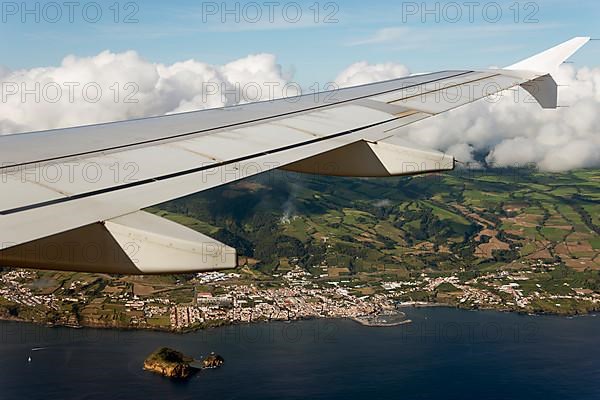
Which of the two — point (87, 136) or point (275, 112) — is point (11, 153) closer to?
point (87, 136)

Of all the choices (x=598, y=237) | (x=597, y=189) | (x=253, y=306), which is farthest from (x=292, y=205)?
(x=597, y=189)

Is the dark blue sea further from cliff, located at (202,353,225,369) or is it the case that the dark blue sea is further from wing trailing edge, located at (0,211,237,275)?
wing trailing edge, located at (0,211,237,275)

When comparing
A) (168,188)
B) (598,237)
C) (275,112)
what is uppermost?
(275,112)

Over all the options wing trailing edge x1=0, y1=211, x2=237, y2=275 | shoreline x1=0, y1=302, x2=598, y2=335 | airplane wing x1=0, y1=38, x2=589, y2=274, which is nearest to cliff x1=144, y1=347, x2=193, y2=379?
shoreline x1=0, y1=302, x2=598, y2=335

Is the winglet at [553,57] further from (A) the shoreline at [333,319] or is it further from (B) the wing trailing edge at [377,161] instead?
(A) the shoreline at [333,319]

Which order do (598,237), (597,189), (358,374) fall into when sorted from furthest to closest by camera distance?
1. (597,189)
2. (598,237)
3. (358,374)

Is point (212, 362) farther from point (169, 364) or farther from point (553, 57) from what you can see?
point (553, 57)

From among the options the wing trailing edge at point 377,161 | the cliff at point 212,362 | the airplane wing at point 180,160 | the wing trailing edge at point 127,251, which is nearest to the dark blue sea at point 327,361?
the cliff at point 212,362
